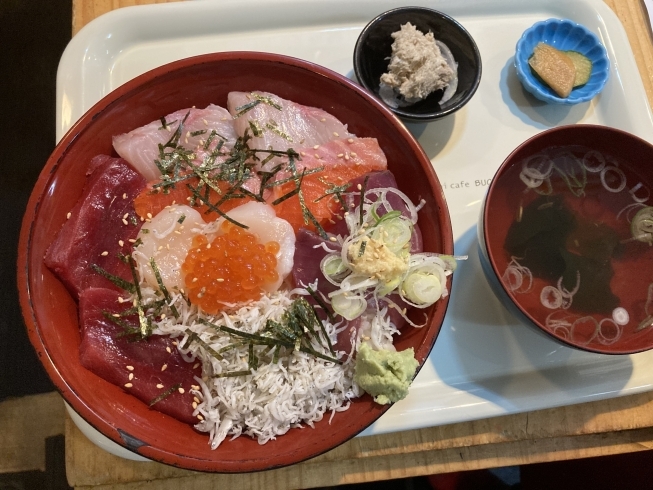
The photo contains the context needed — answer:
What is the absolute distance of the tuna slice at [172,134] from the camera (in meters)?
1.68

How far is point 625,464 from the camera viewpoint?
2.32 metres

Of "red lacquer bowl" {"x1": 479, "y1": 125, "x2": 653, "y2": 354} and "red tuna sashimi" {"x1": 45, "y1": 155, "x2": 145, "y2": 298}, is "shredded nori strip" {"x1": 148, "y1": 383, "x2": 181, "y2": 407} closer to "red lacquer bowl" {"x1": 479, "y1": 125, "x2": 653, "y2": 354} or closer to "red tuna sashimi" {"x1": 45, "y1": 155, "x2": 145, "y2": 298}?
"red tuna sashimi" {"x1": 45, "y1": 155, "x2": 145, "y2": 298}

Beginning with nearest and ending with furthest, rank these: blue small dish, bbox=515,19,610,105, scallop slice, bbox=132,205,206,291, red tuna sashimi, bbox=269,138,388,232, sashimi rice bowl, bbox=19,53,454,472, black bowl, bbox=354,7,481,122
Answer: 1. sashimi rice bowl, bbox=19,53,454,472
2. scallop slice, bbox=132,205,206,291
3. red tuna sashimi, bbox=269,138,388,232
4. black bowl, bbox=354,7,481,122
5. blue small dish, bbox=515,19,610,105

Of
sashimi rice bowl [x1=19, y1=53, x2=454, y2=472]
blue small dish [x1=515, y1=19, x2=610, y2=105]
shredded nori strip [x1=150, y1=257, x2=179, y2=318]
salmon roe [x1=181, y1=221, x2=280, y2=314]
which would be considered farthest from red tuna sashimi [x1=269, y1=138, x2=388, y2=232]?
blue small dish [x1=515, y1=19, x2=610, y2=105]

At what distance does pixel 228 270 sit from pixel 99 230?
19.0 inches

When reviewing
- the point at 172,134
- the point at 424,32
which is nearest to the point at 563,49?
the point at 424,32

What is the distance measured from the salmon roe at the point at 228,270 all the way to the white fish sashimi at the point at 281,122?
1.31 ft

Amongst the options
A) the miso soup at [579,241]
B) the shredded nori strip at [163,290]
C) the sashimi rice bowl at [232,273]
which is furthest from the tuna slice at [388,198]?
the shredded nori strip at [163,290]

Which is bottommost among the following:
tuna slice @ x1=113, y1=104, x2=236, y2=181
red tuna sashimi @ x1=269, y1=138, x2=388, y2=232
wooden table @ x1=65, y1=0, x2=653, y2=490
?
wooden table @ x1=65, y1=0, x2=653, y2=490

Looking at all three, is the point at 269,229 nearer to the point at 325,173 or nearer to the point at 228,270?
the point at 228,270

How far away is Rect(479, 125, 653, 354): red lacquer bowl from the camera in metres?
1.72

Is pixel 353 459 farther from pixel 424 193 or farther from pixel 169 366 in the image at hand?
pixel 424 193

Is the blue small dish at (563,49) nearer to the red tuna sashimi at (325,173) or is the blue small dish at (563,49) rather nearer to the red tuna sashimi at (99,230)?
the red tuna sashimi at (325,173)

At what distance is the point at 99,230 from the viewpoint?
160cm
